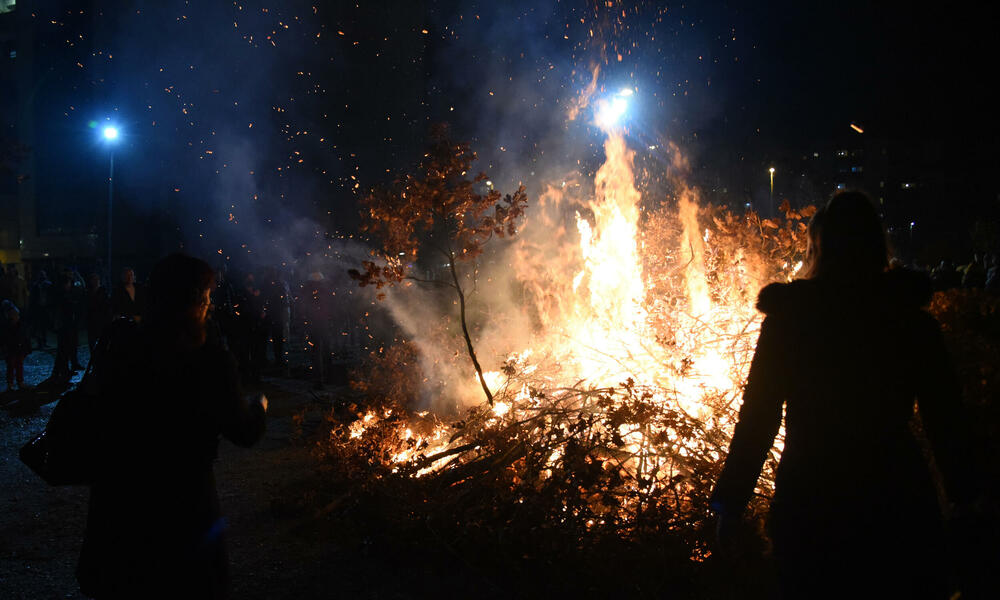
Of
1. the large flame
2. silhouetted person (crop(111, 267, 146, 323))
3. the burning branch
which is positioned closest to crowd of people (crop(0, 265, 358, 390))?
silhouetted person (crop(111, 267, 146, 323))

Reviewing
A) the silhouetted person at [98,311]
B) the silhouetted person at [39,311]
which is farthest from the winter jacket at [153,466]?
the silhouetted person at [39,311]

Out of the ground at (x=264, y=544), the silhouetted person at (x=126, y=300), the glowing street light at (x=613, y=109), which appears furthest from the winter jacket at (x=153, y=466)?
the silhouetted person at (x=126, y=300)

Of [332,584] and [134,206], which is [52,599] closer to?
[332,584]

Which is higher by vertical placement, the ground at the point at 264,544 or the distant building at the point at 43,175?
the distant building at the point at 43,175

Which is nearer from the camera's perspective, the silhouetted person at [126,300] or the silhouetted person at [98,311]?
the silhouetted person at [126,300]

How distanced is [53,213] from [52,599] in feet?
112

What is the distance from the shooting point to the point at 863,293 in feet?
6.28

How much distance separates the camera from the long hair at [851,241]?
6.55 ft

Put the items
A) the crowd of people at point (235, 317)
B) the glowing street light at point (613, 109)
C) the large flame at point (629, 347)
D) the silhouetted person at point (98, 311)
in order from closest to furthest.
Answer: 1. the large flame at point (629, 347)
2. the glowing street light at point (613, 109)
3. the crowd of people at point (235, 317)
4. the silhouetted person at point (98, 311)

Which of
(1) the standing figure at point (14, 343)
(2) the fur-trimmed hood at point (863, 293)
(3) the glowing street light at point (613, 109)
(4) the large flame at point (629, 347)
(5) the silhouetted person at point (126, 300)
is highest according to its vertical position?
(3) the glowing street light at point (613, 109)

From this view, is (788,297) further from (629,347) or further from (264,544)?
(629,347)

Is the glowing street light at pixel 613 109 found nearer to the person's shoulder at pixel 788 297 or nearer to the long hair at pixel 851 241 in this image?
the long hair at pixel 851 241

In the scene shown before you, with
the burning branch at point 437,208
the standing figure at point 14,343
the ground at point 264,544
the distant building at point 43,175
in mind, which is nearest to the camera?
the ground at point 264,544

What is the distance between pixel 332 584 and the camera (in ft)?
12.5
